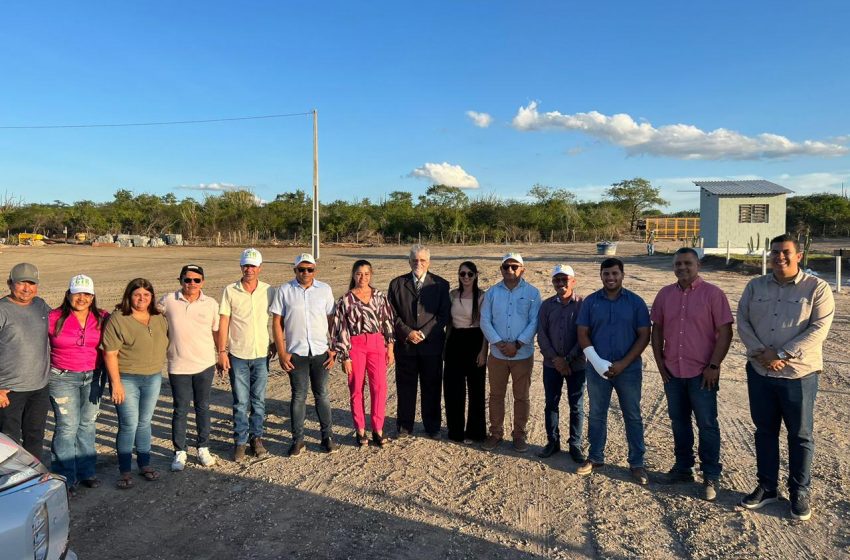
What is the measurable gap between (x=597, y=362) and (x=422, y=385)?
167 centimetres

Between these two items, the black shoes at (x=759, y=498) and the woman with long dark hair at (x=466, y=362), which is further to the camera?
the woman with long dark hair at (x=466, y=362)

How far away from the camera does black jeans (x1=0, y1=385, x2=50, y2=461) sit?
3838mm

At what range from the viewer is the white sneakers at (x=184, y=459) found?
448cm

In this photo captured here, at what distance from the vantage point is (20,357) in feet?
12.5

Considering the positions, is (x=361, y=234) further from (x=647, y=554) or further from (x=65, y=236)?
(x=647, y=554)

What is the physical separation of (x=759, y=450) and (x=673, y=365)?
2.52 feet

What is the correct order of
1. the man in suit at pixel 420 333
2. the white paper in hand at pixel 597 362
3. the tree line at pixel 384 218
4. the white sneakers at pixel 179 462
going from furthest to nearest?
the tree line at pixel 384 218
the man in suit at pixel 420 333
the white sneakers at pixel 179 462
the white paper in hand at pixel 597 362

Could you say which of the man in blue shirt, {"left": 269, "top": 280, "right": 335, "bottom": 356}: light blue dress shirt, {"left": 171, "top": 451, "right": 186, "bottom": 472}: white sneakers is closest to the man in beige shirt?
the man in blue shirt

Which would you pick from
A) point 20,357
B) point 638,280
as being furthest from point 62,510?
point 638,280

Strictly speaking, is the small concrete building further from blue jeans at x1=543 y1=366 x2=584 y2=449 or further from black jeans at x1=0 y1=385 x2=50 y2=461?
black jeans at x1=0 y1=385 x2=50 y2=461

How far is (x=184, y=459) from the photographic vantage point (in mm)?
4535

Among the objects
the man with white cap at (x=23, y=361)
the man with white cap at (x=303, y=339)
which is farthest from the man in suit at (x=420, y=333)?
the man with white cap at (x=23, y=361)

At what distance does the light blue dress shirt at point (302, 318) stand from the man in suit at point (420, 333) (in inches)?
26.8

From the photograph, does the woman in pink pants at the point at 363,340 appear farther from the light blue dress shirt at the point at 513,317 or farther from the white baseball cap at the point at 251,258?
the light blue dress shirt at the point at 513,317
